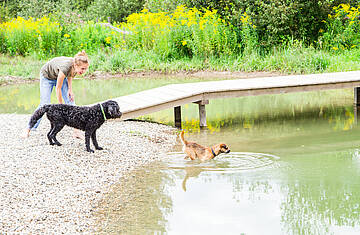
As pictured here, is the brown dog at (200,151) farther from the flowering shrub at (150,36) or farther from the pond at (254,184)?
the flowering shrub at (150,36)

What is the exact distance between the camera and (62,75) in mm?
6883

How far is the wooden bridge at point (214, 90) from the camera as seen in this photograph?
8422 millimetres

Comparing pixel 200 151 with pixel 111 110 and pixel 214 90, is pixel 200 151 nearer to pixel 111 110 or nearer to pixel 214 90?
pixel 111 110

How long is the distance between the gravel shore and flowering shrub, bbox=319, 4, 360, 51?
8.06 meters

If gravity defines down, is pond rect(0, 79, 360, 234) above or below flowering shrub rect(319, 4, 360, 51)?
below

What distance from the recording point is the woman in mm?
6727

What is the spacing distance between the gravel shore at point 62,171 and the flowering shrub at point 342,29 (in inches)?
317

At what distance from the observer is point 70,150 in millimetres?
6828

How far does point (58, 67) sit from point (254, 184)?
328cm

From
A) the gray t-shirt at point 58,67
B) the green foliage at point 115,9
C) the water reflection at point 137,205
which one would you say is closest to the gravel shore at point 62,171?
the water reflection at point 137,205

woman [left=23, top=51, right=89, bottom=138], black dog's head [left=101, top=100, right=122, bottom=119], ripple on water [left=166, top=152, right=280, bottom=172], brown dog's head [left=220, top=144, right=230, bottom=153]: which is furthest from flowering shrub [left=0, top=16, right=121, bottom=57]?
brown dog's head [left=220, top=144, right=230, bottom=153]

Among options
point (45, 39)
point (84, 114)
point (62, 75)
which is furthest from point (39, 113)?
point (45, 39)

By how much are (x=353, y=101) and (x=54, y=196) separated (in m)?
7.70

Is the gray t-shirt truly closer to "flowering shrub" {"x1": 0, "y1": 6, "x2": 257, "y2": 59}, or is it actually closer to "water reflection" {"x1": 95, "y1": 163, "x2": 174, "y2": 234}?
"water reflection" {"x1": 95, "y1": 163, "x2": 174, "y2": 234}
